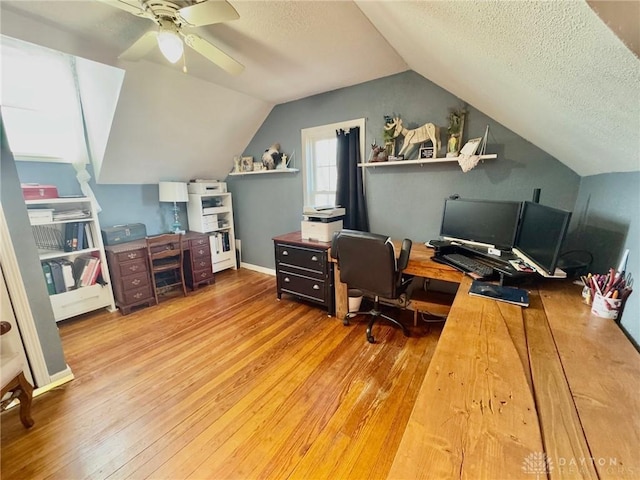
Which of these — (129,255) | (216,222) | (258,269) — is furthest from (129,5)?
(258,269)

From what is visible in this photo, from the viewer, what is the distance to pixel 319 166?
338 centimetres

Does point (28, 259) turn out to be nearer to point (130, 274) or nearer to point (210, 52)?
point (130, 274)

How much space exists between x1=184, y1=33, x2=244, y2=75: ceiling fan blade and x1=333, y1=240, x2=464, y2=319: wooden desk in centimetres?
185

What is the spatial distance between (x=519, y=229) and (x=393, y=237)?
4.00ft

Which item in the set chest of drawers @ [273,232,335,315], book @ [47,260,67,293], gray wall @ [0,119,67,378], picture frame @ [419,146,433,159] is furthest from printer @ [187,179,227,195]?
picture frame @ [419,146,433,159]

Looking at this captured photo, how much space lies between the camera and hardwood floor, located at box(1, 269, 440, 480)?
1.33 meters

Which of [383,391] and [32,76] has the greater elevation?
[32,76]

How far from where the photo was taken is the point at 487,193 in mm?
2314

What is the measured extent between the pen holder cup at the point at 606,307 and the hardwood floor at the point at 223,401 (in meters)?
1.09

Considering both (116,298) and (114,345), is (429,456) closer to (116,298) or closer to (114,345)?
(114,345)

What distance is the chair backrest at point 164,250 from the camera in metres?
2.99

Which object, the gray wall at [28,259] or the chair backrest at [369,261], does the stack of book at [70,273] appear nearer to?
the gray wall at [28,259]

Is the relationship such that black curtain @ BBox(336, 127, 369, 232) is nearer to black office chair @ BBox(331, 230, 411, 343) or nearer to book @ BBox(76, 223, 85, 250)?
black office chair @ BBox(331, 230, 411, 343)

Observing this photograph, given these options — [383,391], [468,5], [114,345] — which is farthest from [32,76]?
[383,391]
